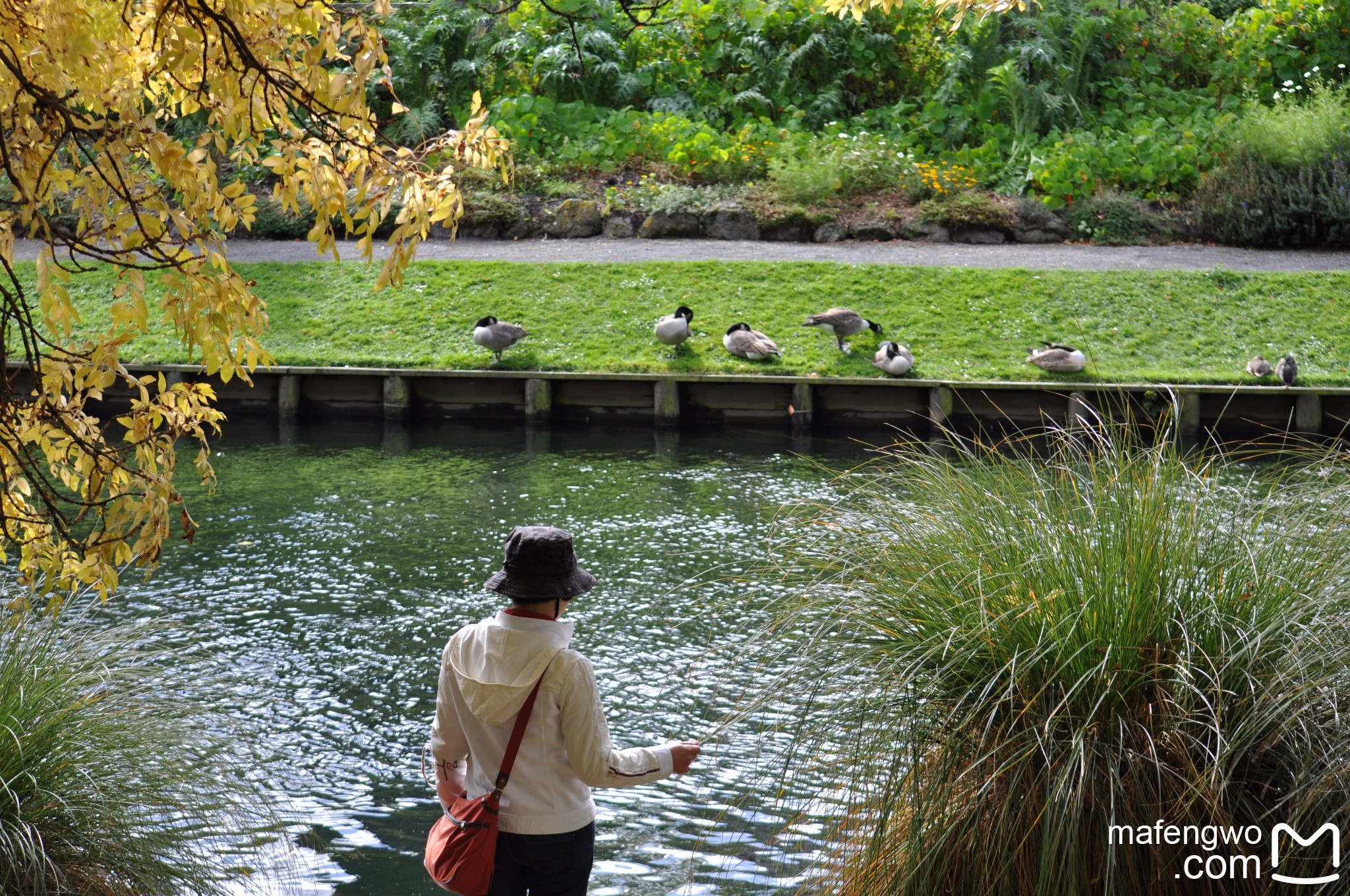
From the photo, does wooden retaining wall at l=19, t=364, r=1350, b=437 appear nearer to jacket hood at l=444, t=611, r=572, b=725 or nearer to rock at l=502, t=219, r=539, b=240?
rock at l=502, t=219, r=539, b=240

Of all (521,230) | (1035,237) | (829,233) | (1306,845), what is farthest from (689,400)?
(1306,845)

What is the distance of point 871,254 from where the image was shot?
1755 centimetres

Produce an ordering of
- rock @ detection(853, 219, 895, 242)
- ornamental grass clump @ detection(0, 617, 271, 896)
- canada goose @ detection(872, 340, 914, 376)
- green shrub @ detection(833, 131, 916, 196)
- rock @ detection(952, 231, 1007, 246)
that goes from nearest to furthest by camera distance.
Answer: ornamental grass clump @ detection(0, 617, 271, 896)
canada goose @ detection(872, 340, 914, 376)
rock @ detection(952, 231, 1007, 246)
rock @ detection(853, 219, 895, 242)
green shrub @ detection(833, 131, 916, 196)

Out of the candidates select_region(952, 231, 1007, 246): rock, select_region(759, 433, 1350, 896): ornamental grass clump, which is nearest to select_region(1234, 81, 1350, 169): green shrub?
select_region(952, 231, 1007, 246): rock

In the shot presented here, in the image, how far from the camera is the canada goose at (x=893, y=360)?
13516 mm

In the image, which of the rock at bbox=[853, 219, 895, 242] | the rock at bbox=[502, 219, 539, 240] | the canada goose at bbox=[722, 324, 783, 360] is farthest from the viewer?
the rock at bbox=[502, 219, 539, 240]

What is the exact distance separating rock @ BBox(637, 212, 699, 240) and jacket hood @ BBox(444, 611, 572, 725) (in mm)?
16065

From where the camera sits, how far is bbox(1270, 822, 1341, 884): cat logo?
2.61 metres

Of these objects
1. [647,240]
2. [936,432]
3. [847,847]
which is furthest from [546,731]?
[647,240]

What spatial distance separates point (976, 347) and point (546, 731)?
1242 cm

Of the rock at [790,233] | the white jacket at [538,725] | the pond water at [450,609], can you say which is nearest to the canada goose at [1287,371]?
the pond water at [450,609]

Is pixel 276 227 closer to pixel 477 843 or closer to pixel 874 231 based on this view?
pixel 874 231

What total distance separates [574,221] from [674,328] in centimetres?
521

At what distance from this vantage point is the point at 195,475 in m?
11.4
